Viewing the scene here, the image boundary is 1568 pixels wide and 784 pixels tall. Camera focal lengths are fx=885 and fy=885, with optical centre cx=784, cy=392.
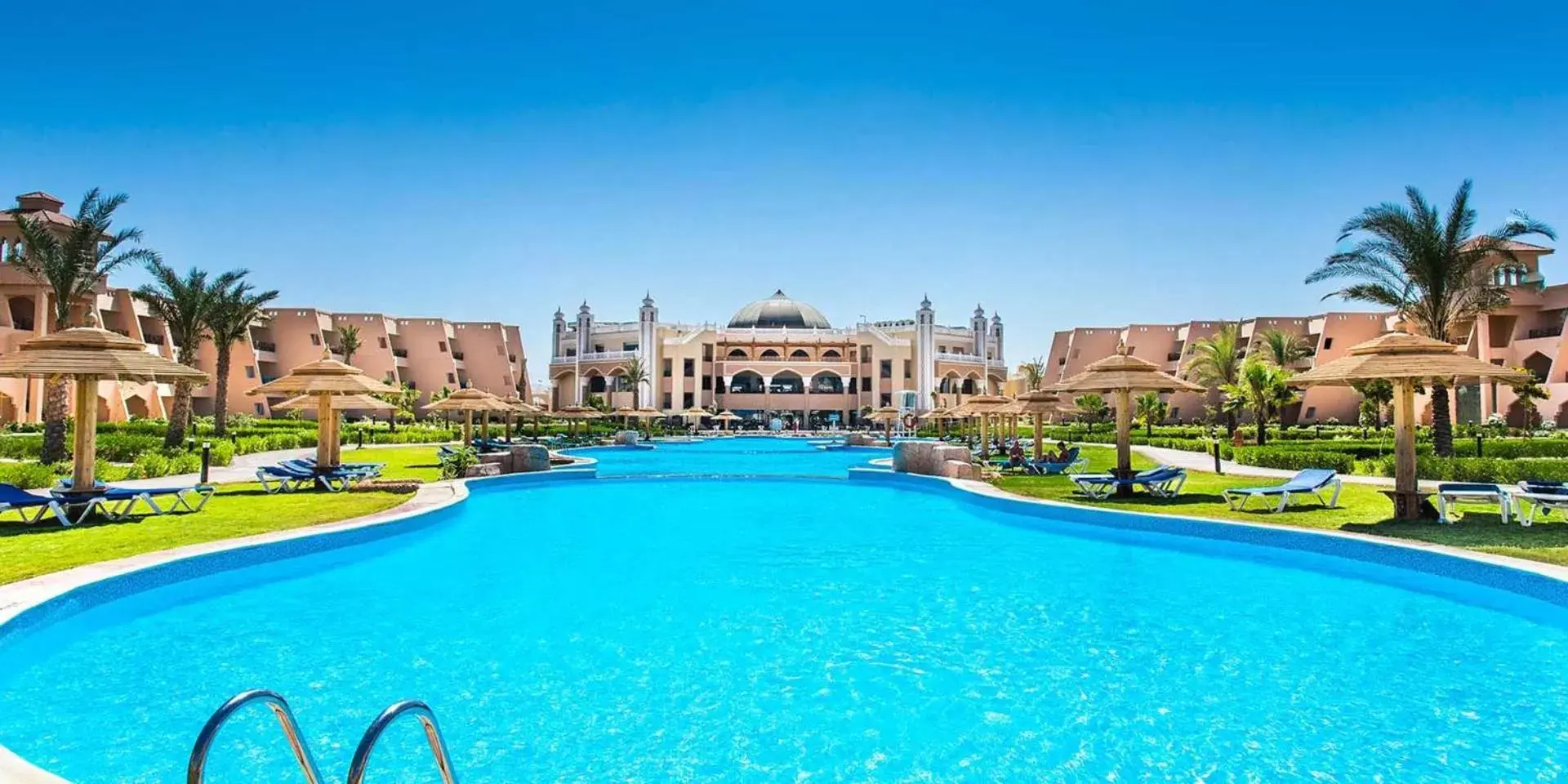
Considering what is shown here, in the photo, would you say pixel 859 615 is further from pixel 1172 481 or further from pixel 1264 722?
pixel 1172 481

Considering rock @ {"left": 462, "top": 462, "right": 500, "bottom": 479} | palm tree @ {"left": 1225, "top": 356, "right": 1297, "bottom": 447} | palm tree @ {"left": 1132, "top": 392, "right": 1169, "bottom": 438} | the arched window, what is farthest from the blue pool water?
the arched window

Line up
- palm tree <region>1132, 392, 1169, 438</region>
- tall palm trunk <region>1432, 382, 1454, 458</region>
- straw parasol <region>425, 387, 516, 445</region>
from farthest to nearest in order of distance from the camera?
palm tree <region>1132, 392, 1169, 438</region> < straw parasol <region>425, 387, 516, 445</region> < tall palm trunk <region>1432, 382, 1454, 458</region>

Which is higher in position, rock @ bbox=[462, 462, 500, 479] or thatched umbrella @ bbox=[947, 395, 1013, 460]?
thatched umbrella @ bbox=[947, 395, 1013, 460]

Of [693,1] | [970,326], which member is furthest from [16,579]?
[970,326]

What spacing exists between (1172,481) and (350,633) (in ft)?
44.2

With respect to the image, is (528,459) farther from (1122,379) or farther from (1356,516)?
(1356,516)

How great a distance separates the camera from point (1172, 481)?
15.7 meters

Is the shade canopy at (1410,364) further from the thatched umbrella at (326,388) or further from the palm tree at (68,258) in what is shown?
the palm tree at (68,258)

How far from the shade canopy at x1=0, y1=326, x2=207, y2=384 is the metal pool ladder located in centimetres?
1028

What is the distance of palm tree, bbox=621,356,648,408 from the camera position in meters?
61.0

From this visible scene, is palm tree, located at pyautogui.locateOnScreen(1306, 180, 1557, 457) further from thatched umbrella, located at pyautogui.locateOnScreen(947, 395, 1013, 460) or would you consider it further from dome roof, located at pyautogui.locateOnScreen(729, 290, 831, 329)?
dome roof, located at pyautogui.locateOnScreen(729, 290, 831, 329)

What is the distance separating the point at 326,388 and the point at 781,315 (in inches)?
2276

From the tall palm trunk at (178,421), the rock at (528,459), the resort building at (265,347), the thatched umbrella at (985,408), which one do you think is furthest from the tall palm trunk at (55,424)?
the thatched umbrella at (985,408)

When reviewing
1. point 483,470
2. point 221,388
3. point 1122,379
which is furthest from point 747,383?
point 1122,379
